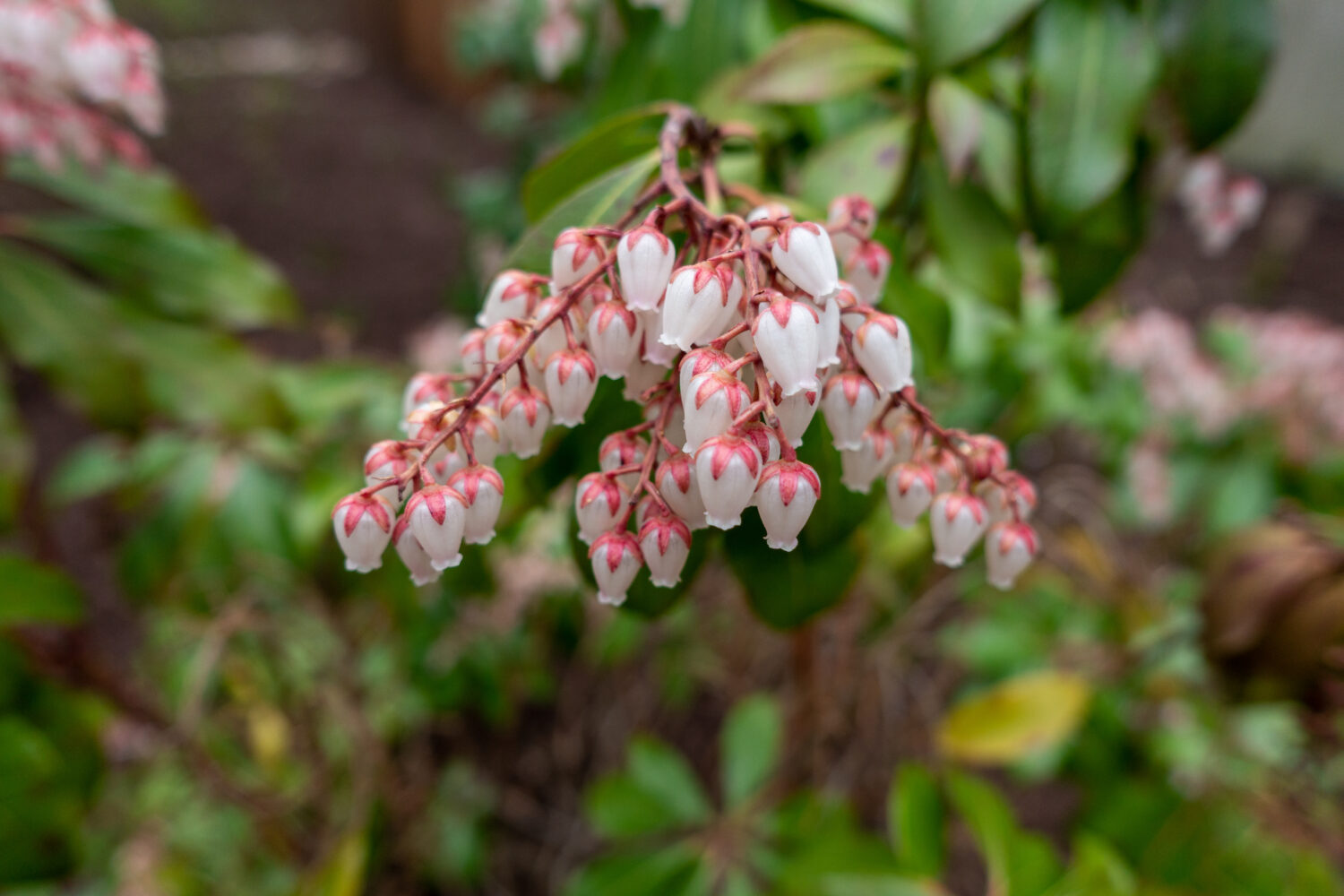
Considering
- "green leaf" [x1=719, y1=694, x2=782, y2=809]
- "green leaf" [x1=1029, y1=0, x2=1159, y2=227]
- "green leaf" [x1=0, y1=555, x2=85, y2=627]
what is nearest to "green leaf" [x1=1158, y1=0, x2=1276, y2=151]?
"green leaf" [x1=1029, y1=0, x2=1159, y2=227]

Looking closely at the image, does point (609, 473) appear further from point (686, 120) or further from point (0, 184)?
point (0, 184)

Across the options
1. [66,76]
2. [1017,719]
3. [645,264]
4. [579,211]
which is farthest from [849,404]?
[66,76]

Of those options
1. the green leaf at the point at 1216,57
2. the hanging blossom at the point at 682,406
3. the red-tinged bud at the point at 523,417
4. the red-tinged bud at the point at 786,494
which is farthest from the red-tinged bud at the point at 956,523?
the green leaf at the point at 1216,57

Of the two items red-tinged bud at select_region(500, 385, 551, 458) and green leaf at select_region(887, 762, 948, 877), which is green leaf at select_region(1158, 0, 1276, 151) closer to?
red-tinged bud at select_region(500, 385, 551, 458)

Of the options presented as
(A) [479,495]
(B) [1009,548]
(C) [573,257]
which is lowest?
(B) [1009,548]

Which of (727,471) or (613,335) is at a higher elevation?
(613,335)

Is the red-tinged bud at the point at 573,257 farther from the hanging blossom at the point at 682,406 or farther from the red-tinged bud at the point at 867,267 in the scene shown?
the red-tinged bud at the point at 867,267

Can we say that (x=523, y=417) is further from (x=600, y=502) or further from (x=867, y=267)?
(x=867, y=267)
